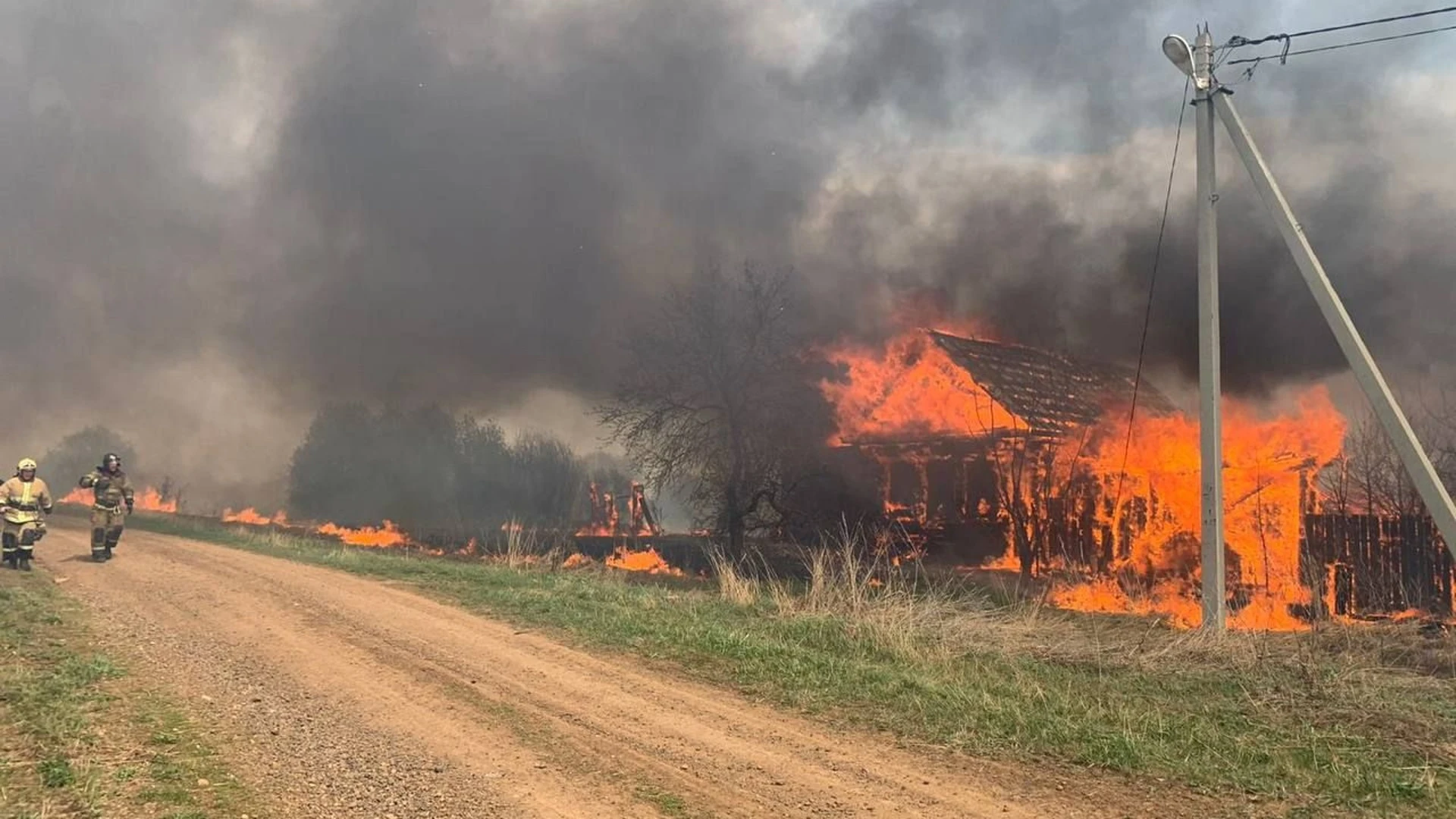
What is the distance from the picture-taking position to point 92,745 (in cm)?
535

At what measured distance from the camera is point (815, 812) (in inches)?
185

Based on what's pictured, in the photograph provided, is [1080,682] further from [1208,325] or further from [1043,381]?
[1043,381]

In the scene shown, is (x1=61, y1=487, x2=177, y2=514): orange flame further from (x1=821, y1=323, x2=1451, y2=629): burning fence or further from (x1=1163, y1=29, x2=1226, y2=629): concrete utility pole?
(x1=1163, y1=29, x2=1226, y2=629): concrete utility pole

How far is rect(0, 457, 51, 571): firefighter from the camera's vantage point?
44.9 ft

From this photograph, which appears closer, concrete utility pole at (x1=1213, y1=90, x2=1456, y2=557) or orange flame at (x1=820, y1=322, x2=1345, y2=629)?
concrete utility pole at (x1=1213, y1=90, x2=1456, y2=557)

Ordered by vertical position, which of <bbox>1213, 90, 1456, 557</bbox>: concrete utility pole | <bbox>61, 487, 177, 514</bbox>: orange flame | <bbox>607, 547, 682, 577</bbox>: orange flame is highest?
<bbox>1213, 90, 1456, 557</bbox>: concrete utility pole

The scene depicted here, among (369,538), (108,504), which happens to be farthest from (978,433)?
(369,538)

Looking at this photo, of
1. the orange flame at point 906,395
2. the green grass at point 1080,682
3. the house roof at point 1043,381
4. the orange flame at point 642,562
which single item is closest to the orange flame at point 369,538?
the orange flame at point 642,562

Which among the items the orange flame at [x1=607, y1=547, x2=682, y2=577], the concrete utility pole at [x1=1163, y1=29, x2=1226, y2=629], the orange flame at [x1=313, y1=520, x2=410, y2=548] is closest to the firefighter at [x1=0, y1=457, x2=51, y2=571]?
the orange flame at [x1=313, y1=520, x2=410, y2=548]

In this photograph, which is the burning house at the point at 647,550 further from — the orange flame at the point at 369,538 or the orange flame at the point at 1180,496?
the orange flame at the point at 1180,496

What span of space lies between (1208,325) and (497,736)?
10.3 metres

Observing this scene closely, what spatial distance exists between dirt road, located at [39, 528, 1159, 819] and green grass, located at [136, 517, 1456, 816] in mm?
708

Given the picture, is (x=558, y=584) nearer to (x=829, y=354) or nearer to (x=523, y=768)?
(x=523, y=768)

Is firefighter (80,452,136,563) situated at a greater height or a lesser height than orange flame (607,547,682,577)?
greater
